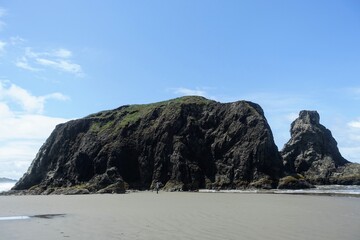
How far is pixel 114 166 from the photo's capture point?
90.0 meters

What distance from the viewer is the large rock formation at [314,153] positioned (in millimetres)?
105500

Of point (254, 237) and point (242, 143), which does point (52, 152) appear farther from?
point (254, 237)

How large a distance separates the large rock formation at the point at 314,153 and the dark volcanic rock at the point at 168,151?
24.3 m

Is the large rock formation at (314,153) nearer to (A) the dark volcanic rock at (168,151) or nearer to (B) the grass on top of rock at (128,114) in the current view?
(A) the dark volcanic rock at (168,151)

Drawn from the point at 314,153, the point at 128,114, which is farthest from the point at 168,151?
the point at 314,153

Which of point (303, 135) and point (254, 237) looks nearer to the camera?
point (254, 237)

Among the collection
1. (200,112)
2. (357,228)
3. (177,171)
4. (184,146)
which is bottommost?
(357,228)

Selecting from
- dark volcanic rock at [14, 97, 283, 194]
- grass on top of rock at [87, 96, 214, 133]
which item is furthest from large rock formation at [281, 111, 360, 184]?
grass on top of rock at [87, 96, 214, 133]

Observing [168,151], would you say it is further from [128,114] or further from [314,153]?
[314,153]

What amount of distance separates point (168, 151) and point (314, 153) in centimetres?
4852

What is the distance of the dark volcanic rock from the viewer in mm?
80750

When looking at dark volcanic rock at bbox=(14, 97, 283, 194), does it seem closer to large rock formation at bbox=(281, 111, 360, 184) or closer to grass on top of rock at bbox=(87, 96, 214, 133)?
grass on top of rock at bbox=(87, 96, 214, 133)

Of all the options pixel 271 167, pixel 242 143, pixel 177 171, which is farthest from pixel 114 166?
pixel 271 167

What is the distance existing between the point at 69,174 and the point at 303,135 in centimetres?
6995
